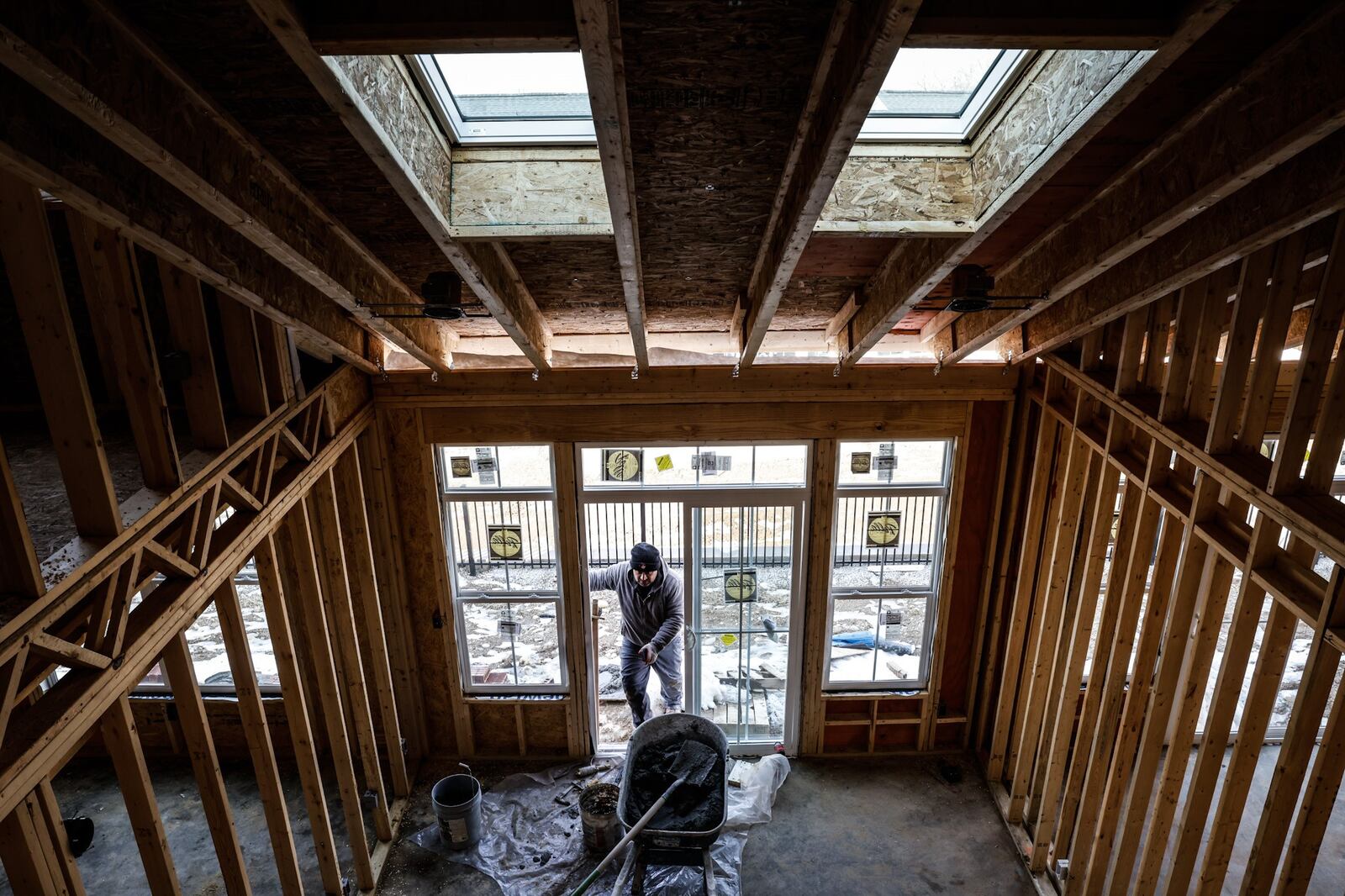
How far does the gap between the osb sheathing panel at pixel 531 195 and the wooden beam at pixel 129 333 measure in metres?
1.10

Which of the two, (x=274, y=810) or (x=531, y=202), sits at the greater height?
(x=531, y=202)

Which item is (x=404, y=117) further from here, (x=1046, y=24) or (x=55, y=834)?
(x=55, y=834)

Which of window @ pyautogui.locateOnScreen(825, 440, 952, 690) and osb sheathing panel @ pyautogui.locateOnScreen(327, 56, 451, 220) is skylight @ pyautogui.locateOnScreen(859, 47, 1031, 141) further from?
window @ pyautogui.locateOnScreen(825, 440, 952, 690)

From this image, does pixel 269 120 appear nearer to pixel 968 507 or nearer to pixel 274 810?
pixel 274 810

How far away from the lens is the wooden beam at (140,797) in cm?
240

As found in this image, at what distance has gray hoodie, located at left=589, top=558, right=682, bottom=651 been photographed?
5.22 meters

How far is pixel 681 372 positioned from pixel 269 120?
9.43 feet

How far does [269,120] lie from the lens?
6.51ft

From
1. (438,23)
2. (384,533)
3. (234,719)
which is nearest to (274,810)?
(384,533)

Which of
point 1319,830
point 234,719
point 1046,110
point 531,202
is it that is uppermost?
point 1046,110

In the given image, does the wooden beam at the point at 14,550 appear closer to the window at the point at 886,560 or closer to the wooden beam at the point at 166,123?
the wooden beam at the point at 166,123

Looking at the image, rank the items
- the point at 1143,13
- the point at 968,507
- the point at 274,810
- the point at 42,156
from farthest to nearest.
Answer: the point at 968,507
the point at 274,810
the point at 42,156
the point at 1143,13

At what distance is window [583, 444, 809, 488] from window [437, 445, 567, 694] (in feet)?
1.27

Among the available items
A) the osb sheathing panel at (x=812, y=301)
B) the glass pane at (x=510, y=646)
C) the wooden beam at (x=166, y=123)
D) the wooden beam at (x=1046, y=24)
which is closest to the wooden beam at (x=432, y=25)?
the wooden beam at (x=166, y=123)
